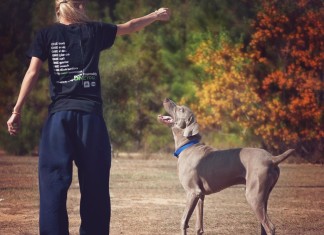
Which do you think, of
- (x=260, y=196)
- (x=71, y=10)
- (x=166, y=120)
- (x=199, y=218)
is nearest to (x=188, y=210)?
(x=199, y=218)

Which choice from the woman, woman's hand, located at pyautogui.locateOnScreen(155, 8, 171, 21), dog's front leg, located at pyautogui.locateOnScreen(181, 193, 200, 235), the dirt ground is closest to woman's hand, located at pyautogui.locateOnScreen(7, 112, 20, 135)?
the woman

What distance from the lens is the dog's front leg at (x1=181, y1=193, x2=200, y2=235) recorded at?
8.09m

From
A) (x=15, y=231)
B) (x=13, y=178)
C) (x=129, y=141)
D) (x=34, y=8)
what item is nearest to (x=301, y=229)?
(x=15, y=231)

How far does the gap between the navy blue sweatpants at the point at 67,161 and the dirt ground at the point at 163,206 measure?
3.12m

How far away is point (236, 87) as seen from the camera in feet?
82.5

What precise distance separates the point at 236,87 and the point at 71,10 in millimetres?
19725

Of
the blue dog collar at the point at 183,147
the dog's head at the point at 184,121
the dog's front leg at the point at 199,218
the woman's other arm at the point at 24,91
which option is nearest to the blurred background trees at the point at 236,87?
the dog's head at the point at 184,121

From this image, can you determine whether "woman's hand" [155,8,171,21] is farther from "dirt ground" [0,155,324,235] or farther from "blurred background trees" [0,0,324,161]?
"blurred background trees" [0,0,324,161]

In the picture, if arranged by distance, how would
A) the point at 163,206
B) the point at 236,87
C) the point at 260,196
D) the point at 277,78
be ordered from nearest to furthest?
the point at 260,196, the point at 163,206, the point at 277,78, the point at 236,87

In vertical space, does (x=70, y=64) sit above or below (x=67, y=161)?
above

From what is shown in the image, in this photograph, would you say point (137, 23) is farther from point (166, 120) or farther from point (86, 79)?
point (166, 120)

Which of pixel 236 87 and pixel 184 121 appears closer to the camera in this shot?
pixel 184 121

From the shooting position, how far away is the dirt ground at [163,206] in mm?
9258

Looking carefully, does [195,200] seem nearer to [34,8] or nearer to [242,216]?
[242,216]
